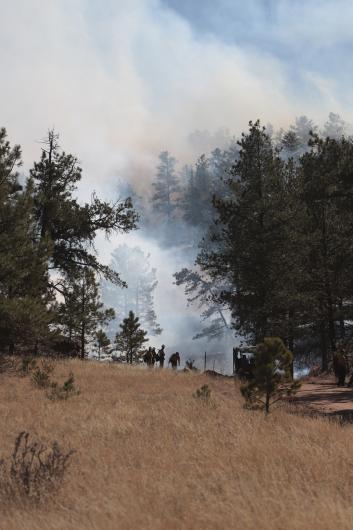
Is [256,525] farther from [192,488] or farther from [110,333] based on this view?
[110,333]

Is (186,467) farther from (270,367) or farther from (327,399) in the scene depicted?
(327,399)

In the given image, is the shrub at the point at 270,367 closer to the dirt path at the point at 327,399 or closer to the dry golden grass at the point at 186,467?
the dry golden grass at the point at 186,467

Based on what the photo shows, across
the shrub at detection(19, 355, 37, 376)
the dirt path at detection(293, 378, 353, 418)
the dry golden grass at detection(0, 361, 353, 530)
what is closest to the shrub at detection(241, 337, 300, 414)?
the dry golden grass at detection(0, 361, 353, 530)

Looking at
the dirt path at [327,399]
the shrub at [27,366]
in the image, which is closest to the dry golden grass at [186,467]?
the dirt path at [327,399]

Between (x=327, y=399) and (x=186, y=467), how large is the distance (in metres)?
11.5

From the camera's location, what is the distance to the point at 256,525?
15.7 ft

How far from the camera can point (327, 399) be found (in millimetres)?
17422

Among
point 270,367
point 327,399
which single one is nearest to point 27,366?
point 270,367

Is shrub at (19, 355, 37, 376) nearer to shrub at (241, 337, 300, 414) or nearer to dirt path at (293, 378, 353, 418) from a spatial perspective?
dirt path at (293, 378, 353, 418)

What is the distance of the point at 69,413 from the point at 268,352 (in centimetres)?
488

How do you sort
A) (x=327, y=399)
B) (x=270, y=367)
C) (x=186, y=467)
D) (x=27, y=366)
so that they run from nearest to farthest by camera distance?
(x=186, y=467) < (x=270, y=367) < (x=327, y=399) < (x=27, y=366)

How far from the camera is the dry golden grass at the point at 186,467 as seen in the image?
200 inches

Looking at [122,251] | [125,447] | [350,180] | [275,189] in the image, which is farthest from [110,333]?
[125,447]

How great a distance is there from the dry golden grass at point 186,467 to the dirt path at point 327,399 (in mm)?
3204
